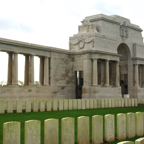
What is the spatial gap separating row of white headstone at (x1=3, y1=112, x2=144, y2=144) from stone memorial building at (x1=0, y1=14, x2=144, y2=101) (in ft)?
53.3

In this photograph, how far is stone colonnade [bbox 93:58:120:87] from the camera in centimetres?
2952

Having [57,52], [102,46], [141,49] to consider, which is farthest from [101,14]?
[141,49]

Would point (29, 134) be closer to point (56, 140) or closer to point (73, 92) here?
point (56, 140)

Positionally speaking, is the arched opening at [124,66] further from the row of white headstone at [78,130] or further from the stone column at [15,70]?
the row of white headstone at [78,130]

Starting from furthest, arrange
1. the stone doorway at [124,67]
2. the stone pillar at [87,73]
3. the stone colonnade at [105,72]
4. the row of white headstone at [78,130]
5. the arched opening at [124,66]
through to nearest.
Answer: the stone doorway at [124,67], the arched opening at [124,66], the stone colonnade at [105,72], the stone pillar at [87,73], the row of white headstone at [78,130]

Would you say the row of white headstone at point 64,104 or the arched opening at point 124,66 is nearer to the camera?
the row of white headstone at point 64,104

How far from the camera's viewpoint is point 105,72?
31328mm

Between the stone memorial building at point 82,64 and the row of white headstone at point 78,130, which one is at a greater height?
the stone memorial building at point 82,64

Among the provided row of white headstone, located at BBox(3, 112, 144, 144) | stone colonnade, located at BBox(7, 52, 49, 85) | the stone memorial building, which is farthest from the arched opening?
row of white headstone, located at BBox(3, 112, 144, 144)

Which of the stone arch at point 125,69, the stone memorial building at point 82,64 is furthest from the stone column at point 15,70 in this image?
the stone arch at point 125,69

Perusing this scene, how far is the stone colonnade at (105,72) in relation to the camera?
2952 cm

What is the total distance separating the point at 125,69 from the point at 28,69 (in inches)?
632

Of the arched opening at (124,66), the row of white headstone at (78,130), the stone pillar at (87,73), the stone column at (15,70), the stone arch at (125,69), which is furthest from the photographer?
the arched opening at (124,66)

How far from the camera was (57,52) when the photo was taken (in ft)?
96.8
